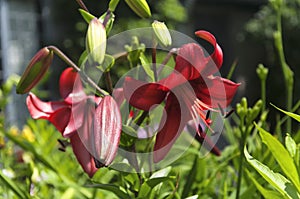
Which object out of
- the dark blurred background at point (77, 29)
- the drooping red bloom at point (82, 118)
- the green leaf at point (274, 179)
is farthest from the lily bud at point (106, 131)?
the dark blurred background at point (77, 29)

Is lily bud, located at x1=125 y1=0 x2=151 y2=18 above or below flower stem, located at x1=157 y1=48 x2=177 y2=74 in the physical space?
above

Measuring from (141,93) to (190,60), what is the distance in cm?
6

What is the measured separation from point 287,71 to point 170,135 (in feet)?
1.22

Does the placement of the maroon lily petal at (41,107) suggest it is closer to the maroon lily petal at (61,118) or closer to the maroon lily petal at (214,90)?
the maroon lily petal at (61,118)

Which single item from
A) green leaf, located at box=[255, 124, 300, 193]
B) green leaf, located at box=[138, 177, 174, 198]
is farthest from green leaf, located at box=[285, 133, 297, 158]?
green leaf, located at box=[138, 177, 174, 198]

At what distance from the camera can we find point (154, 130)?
2.08ft

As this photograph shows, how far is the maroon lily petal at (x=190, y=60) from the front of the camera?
58 cm

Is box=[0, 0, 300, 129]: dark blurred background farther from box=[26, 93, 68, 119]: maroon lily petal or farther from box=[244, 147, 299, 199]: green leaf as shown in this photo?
box=[244, 147, 299, 199]: green leaf

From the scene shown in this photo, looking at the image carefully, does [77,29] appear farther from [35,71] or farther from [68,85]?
[35,71]

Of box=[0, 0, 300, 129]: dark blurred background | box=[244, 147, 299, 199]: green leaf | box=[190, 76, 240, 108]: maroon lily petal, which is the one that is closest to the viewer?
box=[244, 147, 299, 199]: green leaf

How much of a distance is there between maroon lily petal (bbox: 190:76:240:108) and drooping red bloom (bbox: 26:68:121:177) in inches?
3.6

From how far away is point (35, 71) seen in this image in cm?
62

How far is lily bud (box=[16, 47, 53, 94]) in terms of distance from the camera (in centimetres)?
62

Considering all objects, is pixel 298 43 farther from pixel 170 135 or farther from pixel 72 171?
pixel 170 135
